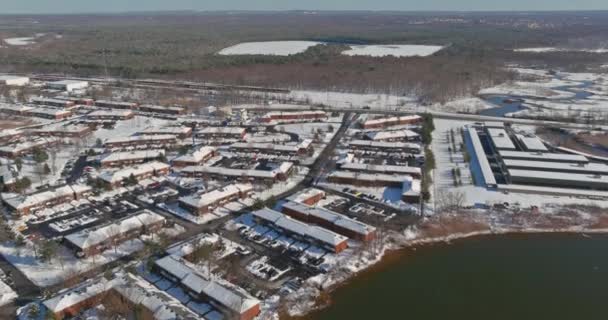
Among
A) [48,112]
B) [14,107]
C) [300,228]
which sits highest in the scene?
[14,107]

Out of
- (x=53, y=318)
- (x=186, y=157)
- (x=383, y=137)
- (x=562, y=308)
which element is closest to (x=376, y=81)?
(x=383, y=137)

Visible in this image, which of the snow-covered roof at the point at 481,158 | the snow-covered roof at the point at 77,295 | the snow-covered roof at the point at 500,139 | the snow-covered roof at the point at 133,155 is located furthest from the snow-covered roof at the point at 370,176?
the snow-covered roof at the point at 77,295

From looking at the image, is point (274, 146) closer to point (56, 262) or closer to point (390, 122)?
point (390, 122)

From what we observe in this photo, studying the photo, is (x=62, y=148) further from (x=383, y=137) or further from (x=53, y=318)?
(x=383, y=137)

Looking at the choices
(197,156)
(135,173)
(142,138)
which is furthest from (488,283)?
(142,138)

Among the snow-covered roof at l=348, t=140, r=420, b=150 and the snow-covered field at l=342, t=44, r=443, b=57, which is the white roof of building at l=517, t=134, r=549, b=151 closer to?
the snow-covered roof at l=348, t=140, r=420, b=150

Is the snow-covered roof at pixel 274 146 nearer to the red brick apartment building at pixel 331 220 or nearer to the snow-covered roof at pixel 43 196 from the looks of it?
the red brick apartment building at pixel 331 220
